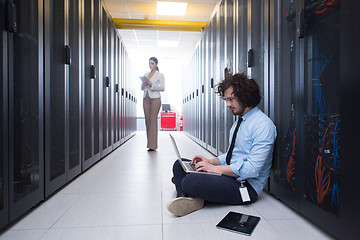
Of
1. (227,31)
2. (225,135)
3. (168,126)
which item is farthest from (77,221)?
(168,126)

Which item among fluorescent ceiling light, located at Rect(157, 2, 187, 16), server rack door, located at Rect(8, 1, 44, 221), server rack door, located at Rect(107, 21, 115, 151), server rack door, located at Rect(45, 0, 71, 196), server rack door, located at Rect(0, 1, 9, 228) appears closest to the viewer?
server rack door, located at Rect(0, 1, 9, 228)

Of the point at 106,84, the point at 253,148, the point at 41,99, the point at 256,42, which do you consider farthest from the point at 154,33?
the point at 253,148

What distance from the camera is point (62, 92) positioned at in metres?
2.10

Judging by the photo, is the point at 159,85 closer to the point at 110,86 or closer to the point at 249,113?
the point at 110,86

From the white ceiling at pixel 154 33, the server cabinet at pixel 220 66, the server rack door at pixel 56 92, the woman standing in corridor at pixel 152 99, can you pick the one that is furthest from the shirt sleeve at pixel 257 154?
the white ceiling at pixel 154 33

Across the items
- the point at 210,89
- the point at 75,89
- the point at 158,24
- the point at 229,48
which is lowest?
the point at 75,89

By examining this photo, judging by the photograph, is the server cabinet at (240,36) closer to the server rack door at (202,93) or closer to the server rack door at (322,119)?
the server rack door at (322,119)

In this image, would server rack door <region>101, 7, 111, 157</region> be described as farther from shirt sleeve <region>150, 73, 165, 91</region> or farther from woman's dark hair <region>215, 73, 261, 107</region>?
woman's dark hair <region>215, 73, 261, 107</region>

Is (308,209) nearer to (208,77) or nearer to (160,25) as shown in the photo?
(208,77)

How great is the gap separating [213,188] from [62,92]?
4.95 ft

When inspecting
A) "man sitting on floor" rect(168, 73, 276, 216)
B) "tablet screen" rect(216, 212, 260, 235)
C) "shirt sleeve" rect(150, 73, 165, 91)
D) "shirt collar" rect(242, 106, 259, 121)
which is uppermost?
"shirt sleeve" rect(150, 73, 165, 91)

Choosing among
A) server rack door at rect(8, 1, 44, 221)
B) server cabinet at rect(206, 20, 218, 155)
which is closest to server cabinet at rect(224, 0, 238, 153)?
server cabinet at rect(206, 20, 218, 155)

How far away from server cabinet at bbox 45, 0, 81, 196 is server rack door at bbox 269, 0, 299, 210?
5.60ft

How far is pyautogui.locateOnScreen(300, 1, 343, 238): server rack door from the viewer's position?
117 cm
